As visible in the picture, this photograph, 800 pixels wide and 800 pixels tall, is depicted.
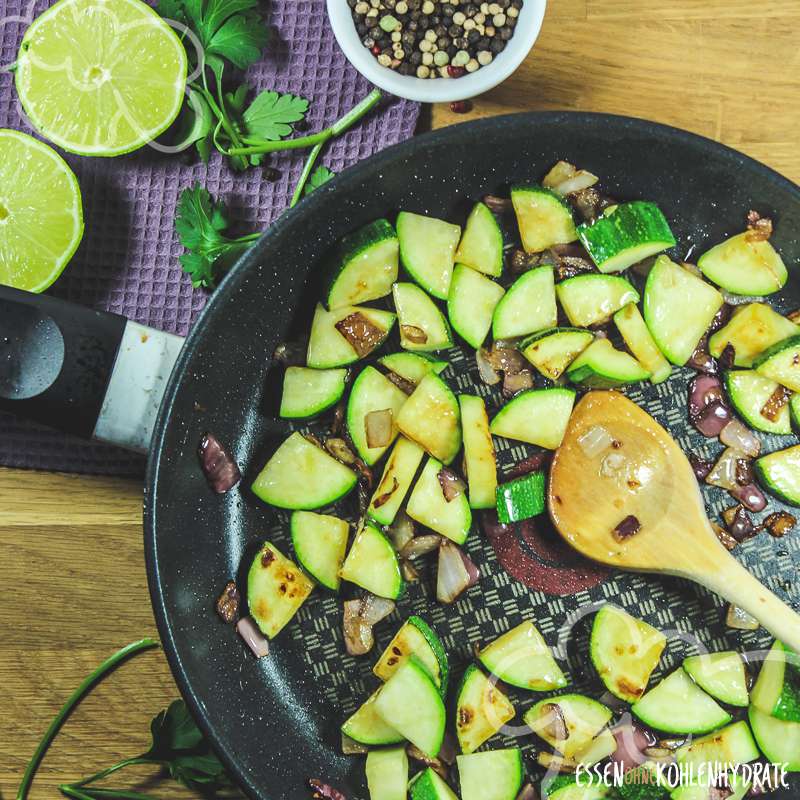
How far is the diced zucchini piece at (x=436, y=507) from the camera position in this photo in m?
1.83

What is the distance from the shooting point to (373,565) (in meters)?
1.83

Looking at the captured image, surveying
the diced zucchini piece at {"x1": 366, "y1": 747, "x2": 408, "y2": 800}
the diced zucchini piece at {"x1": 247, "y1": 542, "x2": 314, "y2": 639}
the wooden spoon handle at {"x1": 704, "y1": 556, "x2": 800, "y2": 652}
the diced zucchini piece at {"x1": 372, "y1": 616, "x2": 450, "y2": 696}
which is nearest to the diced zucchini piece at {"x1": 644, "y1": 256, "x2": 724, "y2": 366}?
the wooden spoon handle at {"x1": 704, "y1": 556, "x2": 800, "y2": 652}

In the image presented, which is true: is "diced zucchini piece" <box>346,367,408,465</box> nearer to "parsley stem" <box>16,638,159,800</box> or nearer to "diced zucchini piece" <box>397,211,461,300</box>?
"diced zucchini piece" <box>397,211,461,300</box>

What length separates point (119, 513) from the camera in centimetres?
196

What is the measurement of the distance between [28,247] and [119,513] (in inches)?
24.2

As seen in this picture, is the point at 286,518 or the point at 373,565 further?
the point at 286,518

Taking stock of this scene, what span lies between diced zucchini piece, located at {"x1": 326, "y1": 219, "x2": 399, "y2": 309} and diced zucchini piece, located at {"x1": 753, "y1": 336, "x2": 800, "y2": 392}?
0.81 metres

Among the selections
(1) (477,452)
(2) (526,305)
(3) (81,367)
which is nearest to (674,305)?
(2) (526,305)

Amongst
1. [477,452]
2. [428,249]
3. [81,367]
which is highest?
[428,249]

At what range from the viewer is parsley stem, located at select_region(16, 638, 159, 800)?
1.94 metres

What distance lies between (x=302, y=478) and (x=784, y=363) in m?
1.05

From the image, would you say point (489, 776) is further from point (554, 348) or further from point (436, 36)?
point (436, 36)

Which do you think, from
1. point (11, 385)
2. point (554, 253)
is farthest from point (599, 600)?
point (11, 385)

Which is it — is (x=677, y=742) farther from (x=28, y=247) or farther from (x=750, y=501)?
(x=28, y=247)
